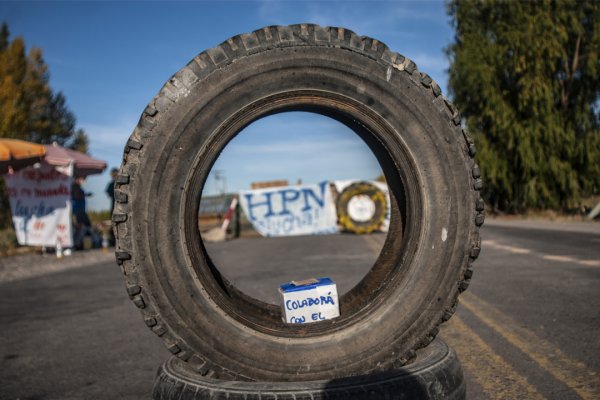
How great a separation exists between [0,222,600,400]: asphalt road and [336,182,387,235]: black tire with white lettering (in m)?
9.67

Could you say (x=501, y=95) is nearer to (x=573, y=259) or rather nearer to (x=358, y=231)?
(x=358, y=231)

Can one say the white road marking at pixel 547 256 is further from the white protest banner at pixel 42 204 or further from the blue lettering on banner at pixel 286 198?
the white protest banner at pixel 42 204

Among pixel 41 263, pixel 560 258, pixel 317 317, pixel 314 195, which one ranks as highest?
pixel 314 195

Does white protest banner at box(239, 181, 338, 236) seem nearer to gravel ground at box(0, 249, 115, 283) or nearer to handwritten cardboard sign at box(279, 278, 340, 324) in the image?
gravel ground at box(0, 249, 115, 283)

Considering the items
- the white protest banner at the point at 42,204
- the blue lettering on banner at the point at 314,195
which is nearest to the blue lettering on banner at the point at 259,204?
the blue lettering on banner at the point at 314,195

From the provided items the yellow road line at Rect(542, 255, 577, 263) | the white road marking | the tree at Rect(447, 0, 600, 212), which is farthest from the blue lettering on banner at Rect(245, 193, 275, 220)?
the yellow road line at Rect(542, 255, 577, 263)

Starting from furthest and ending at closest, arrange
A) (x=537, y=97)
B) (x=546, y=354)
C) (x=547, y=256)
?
(x=537, y=97) → (x=547, y=256) → (x=546, y=354)

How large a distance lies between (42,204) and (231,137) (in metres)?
13.5

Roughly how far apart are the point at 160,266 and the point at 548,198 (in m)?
24.6

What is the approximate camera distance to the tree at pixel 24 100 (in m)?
27.7

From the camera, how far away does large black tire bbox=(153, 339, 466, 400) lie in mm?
2154

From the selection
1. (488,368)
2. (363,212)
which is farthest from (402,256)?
(363,212)

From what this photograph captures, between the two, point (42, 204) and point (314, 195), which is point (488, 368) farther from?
point (314, 195)

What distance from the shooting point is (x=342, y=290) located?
6273 mm
